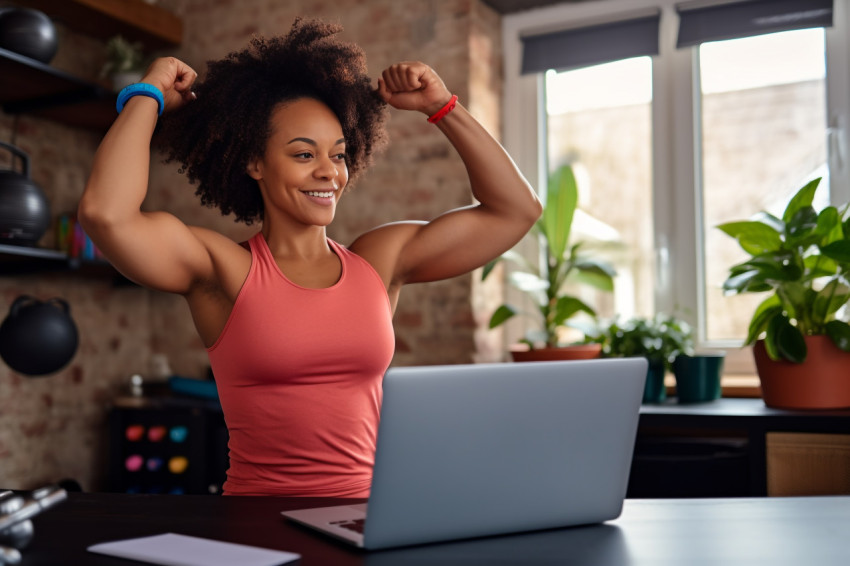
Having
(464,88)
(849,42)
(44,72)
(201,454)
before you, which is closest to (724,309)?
(849,42)

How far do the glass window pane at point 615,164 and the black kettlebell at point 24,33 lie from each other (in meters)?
2.00

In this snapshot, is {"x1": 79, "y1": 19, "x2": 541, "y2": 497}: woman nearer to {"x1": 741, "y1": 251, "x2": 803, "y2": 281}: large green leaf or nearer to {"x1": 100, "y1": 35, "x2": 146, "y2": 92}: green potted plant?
{"x1": 741, "y1": 251, "x2": 803, "y2": 281}: large green leaf

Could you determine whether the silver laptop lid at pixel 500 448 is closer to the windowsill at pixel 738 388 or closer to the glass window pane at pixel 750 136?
the windowsill at pixel 738 388

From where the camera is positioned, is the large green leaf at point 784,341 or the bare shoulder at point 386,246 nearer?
the bare shoulder at point 386,246

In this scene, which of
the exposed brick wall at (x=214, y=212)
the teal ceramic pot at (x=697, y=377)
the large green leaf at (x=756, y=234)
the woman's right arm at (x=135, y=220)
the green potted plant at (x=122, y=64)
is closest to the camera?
the woman's right arm at (x=135, y=220)

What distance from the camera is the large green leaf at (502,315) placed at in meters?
2.99

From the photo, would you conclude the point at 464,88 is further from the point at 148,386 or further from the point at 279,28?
the point at 148,386

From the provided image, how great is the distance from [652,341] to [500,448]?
1.87 m

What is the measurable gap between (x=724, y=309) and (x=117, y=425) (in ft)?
8.06

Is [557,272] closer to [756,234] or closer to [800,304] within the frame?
[756,234]

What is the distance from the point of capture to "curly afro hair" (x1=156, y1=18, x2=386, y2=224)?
160 centimetres

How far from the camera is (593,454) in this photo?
100 centimetres

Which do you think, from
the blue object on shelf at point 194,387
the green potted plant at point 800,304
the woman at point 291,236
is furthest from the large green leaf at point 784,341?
the blue object on shelf at point 194,387

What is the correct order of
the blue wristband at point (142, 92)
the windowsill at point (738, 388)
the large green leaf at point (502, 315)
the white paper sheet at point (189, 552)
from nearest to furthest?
the white paper sheet at point (189, 552) < the blue wristband at point (142, 92) < the windowsill at point (738, 388) < the large green leaf at point (502, 315)
